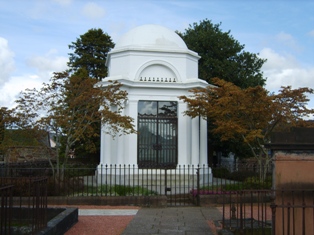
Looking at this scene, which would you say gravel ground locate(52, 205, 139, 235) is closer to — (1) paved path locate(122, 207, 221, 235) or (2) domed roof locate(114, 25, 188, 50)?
(1) paved path locate(122, 207, 221, 235)

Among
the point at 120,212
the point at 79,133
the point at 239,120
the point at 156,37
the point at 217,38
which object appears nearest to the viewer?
the point at 120,212

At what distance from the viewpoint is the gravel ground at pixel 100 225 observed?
9.27 metres

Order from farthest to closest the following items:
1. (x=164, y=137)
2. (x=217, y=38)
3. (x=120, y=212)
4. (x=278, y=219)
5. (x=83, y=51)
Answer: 1. (x=83, y=51)
2. (x=217, y=38)
3. (x=164, y=137)
4. (x=120, y=212)
5. (x=278, y=219)

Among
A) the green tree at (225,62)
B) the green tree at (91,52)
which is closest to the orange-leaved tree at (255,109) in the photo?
the green tree at (225,62)

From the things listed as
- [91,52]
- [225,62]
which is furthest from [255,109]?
[91,52]

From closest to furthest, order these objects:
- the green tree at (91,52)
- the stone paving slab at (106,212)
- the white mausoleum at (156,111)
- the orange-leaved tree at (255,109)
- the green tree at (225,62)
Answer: the stone paving slab at (106,212) < the orange-leaved tree at (255,109) < the white mausoleum at (156,111) < the green tree at (225,62) < the green tree at (91,52)

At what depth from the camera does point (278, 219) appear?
7027 mm

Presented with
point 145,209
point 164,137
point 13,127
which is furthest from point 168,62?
point 145,209

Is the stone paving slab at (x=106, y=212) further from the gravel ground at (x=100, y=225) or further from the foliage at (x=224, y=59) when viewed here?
the foliage at (x=224, y=59)

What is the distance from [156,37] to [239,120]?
252 inches

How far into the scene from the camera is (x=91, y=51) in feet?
123

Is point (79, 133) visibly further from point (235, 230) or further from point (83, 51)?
point (83, 51)

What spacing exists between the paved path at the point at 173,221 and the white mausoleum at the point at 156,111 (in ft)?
20.5

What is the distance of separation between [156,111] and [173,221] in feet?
29.8
